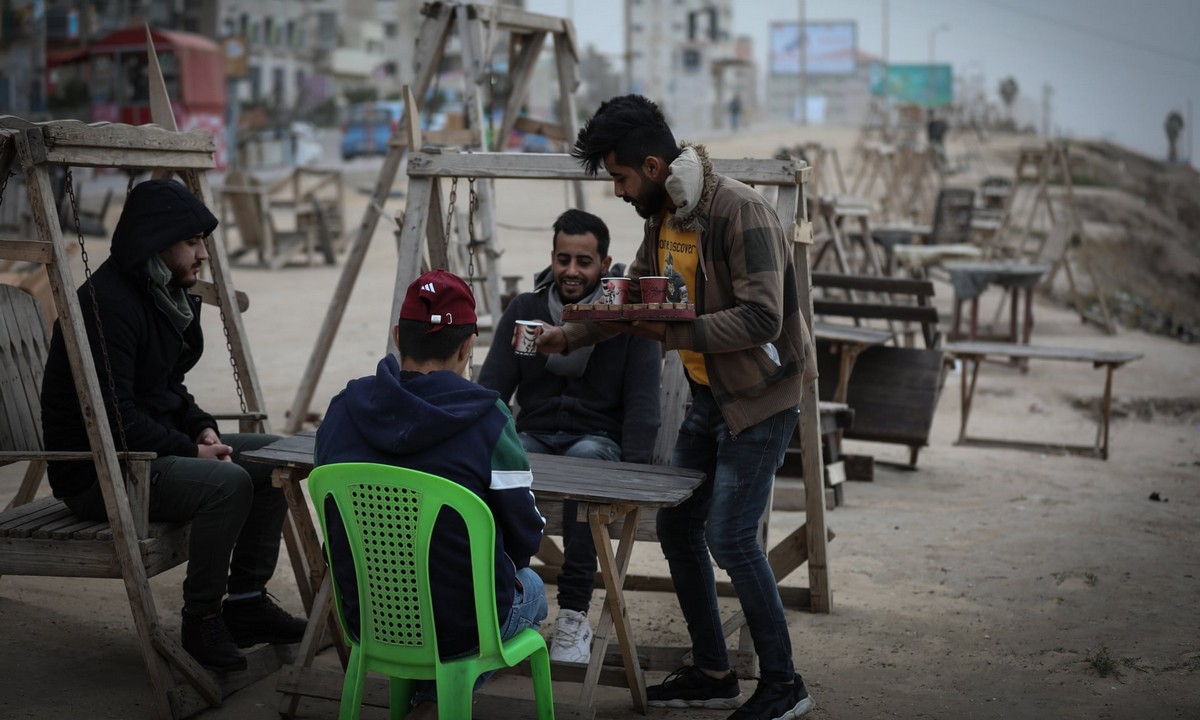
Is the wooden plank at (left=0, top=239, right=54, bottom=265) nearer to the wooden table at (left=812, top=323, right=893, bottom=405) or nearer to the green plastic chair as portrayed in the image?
the green plastic chair

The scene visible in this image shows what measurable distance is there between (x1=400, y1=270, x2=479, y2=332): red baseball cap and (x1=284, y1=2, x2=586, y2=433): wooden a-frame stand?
3.83 metres

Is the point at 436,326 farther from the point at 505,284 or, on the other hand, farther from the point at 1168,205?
the point at 1168,205

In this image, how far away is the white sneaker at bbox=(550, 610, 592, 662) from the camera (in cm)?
380

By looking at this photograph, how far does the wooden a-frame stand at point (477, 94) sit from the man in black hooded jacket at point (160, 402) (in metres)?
2.87

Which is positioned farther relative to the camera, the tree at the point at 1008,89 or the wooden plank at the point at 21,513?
the tree at the point at 1008,89

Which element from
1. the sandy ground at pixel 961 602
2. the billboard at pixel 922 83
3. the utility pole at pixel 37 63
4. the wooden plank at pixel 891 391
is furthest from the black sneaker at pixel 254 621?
the billboard at pixel 922 83

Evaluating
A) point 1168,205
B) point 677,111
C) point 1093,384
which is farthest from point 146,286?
point 677,111

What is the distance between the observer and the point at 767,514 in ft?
13.0

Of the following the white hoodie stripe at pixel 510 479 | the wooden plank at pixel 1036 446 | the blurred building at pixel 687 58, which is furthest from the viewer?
the blurred building at pixel 687 58

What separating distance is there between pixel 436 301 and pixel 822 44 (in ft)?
255

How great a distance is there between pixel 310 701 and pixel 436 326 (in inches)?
61.5

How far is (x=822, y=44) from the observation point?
250ft

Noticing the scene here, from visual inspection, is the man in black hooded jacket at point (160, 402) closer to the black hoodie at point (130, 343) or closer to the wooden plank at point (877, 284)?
the black hoodie at point (130, 343)

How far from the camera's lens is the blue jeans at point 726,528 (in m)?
3.33
